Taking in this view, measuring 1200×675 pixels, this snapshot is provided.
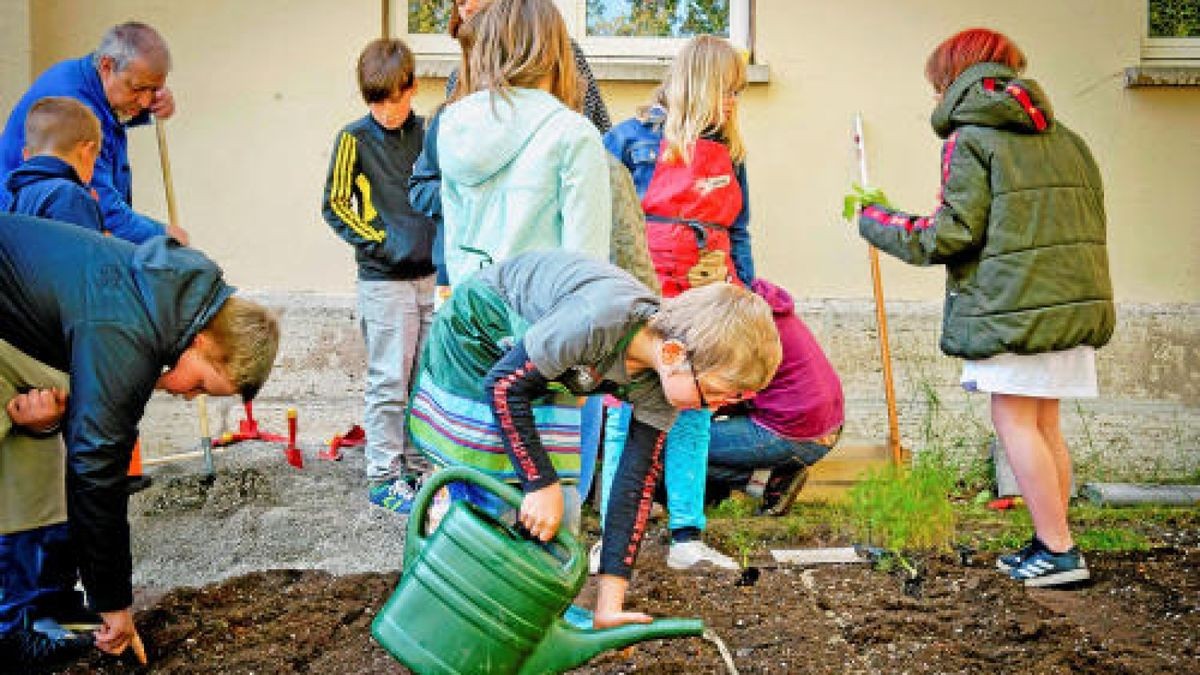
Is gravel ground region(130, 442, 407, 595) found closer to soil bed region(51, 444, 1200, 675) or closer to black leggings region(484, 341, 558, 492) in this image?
soil bed region(51, 444, 1200, 675)

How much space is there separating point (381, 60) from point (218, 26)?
53.2 inches

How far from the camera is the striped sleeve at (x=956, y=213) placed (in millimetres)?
4070

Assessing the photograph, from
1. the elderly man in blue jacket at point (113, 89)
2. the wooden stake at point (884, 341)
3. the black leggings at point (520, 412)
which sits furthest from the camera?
the wooden stake at point (884, 341)

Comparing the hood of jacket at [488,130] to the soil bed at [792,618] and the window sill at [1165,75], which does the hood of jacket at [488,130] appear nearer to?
the soil bed at [792,618]

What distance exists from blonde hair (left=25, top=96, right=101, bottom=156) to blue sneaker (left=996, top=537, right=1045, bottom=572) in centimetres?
317

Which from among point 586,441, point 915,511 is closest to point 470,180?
point 586,441

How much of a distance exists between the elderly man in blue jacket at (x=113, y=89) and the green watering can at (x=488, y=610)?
2.24 metres

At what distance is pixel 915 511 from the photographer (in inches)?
171

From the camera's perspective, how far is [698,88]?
435 centimetres

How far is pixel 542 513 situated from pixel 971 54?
243 centimetres

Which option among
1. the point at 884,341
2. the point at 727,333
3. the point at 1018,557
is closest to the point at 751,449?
the point at 884,341

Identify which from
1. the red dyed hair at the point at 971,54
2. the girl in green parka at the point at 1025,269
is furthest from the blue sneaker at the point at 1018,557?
the red dyed hair at the point at 971,54

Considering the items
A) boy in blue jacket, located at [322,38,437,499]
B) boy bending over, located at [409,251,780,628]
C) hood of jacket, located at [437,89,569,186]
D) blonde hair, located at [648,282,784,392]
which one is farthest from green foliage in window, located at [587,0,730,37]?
blonde hair, located at [648,282,784,392]

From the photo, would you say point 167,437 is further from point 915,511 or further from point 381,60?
point 915,511
